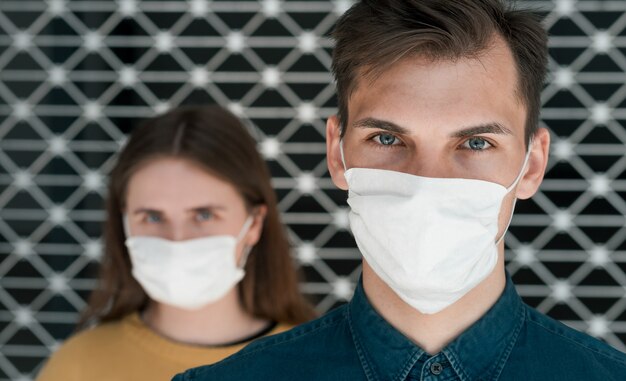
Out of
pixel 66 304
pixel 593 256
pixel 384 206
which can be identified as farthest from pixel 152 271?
pixel 593 256

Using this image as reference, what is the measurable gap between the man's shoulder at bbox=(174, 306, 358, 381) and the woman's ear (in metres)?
1.02

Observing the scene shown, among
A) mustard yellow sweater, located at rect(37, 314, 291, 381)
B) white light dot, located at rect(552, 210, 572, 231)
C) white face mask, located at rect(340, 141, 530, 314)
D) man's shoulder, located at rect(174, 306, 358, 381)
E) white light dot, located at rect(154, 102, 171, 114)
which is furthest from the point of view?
Result: white light dot, located at rect(154, 102, 171, 114)

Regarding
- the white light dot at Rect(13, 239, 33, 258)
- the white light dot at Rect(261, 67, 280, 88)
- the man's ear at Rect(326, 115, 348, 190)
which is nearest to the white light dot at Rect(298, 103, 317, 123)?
the white light dot at Rect(261, 67, 280, 88)

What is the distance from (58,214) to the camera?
147 inches

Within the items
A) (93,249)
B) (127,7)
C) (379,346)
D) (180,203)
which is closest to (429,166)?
(379,346)

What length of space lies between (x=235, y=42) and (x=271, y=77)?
20cm

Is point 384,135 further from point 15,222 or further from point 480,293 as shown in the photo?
point 15,222

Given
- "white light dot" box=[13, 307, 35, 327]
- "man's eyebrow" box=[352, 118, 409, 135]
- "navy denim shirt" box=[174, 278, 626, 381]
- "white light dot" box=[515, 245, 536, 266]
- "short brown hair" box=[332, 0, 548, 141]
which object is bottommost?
"white light dot" box=[13, 307, 35, 327]

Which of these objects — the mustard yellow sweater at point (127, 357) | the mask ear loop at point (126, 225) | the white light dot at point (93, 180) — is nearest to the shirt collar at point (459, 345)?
the mustard yellow sweater at point (127, 357)

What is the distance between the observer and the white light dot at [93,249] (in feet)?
12.2

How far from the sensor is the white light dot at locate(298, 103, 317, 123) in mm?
3543

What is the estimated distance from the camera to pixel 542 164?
1562 millimetres

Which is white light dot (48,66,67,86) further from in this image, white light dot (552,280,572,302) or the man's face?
the man's face

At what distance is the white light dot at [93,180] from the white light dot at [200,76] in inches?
22.4
